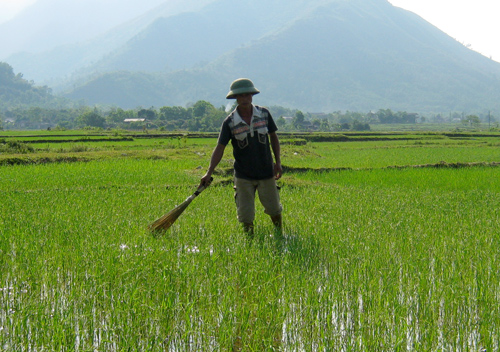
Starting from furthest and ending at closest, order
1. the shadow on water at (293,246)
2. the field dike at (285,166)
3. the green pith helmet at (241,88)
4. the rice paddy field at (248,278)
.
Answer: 1. the field dike at (285,166)
2. the green pith helmet at (241,88)
3. the shadow on water at (293,246)
4. the rice paddy field at (248,278)

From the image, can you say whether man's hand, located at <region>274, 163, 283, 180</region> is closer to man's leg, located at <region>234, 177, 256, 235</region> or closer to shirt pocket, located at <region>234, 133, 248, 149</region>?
man's leg, located at <region>234, 177, 256, 235</region>

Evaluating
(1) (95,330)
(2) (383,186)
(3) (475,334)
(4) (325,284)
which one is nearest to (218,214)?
(4) (325,284)

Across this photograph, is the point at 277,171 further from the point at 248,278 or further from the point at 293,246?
the point at 248,278

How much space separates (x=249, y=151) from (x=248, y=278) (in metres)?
1.62

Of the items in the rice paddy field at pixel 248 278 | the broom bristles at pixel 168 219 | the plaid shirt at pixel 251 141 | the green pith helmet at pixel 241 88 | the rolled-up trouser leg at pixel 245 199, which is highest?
the green pith helmet at pixel 241 88

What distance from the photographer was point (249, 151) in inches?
191

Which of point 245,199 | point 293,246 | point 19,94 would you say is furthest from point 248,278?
point 19,94

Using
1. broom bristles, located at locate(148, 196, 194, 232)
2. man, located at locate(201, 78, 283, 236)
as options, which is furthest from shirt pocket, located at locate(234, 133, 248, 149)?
broom bristles, located at locate(148, 196, 194, 232)

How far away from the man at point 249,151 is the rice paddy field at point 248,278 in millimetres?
378

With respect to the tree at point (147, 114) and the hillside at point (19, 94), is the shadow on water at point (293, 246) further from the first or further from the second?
the hillside at point (19, 94)

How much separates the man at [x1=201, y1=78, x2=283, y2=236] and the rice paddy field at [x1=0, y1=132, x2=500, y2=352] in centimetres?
38

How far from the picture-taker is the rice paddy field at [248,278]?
285cm

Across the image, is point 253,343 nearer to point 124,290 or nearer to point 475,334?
point 124,290

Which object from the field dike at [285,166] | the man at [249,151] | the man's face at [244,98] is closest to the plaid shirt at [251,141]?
the man at [249,151]
